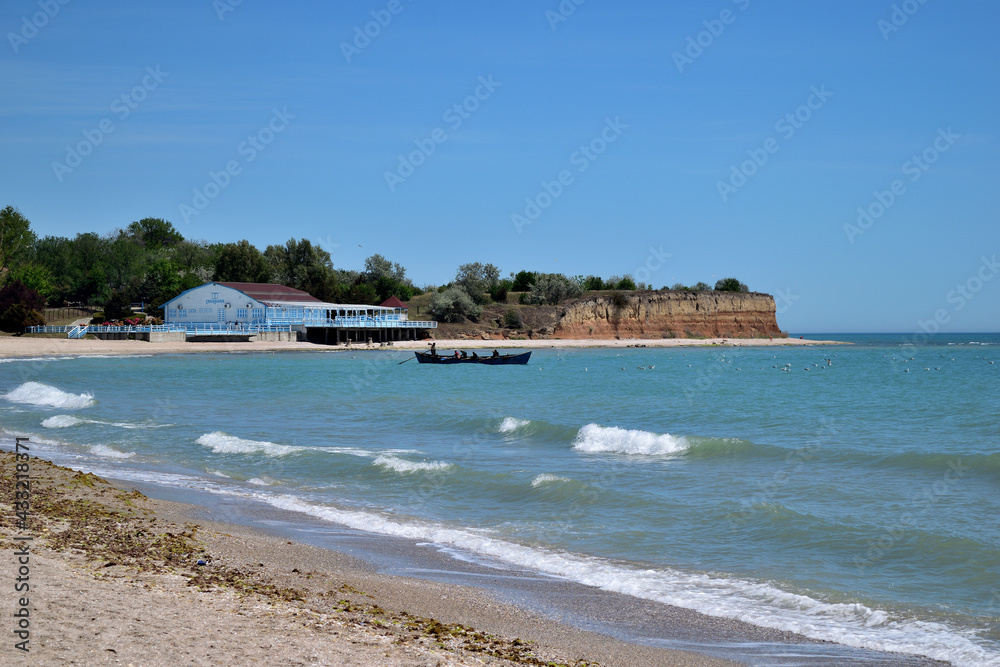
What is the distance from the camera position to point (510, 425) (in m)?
24.4

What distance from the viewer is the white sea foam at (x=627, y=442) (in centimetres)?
2020

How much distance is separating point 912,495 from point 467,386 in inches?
1220

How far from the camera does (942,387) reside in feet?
138

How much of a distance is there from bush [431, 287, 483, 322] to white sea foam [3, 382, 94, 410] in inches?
2865

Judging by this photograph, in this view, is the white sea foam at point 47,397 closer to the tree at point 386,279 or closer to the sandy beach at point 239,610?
the sandy beach at point 239,610

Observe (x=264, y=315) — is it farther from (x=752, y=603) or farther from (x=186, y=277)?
(x=752, y=603)

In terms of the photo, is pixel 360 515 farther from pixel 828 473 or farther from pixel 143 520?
pixel 828 473

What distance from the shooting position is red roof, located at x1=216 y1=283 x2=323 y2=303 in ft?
281

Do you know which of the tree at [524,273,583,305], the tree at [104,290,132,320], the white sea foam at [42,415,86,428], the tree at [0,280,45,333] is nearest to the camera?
the white sea foam at [42,415,86,428]

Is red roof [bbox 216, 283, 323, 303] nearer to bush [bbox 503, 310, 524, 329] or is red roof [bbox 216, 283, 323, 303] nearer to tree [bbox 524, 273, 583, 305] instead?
bush [bbox 503, 310, 524, 329]

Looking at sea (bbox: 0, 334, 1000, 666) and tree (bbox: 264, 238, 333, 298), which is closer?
sea (bbox: 0, 334, 1000, 666)

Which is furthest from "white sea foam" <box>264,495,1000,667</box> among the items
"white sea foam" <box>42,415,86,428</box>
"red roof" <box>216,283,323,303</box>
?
"red roof" <box>216,283,323,303</box>

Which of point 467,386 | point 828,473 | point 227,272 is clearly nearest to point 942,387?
point 467,386

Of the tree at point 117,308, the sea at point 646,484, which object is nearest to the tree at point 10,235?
the tree at point 117,308
